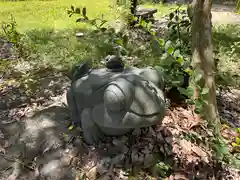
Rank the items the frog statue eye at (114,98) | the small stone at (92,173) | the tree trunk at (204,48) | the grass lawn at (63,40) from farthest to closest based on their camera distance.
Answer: the grass lawn at (63,40) < the tree trunk at (204,48) < the small stone at (92,173) < the frog statue eye at (114,98)

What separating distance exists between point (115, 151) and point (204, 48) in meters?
1.27

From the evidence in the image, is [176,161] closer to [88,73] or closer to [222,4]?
[88,73]

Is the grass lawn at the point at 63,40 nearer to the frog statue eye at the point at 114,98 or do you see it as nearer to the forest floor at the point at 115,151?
the forest floor at the point at 115,151

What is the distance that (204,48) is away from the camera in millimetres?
2410

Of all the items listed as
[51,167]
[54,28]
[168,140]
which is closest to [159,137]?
[168,140]

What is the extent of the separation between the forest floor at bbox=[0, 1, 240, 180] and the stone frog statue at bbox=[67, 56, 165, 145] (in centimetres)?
16

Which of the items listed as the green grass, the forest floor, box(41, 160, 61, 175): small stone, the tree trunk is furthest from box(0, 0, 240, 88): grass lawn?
box(41, 160, 61, 175): small stone

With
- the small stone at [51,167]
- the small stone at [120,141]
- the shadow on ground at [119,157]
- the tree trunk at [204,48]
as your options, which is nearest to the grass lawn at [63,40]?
the tree trunk at [204,48]

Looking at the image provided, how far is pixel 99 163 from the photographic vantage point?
1964mm

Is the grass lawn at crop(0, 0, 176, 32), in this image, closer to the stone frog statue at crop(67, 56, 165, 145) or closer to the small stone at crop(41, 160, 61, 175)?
the stone frog statue at crop(67, 56, 165, 145)

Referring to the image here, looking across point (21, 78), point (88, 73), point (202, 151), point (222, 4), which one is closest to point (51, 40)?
point (21, 78)

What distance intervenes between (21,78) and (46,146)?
1.80 metres

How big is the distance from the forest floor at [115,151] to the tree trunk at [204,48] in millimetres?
254

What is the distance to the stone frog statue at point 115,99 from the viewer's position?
1797 millimetres
